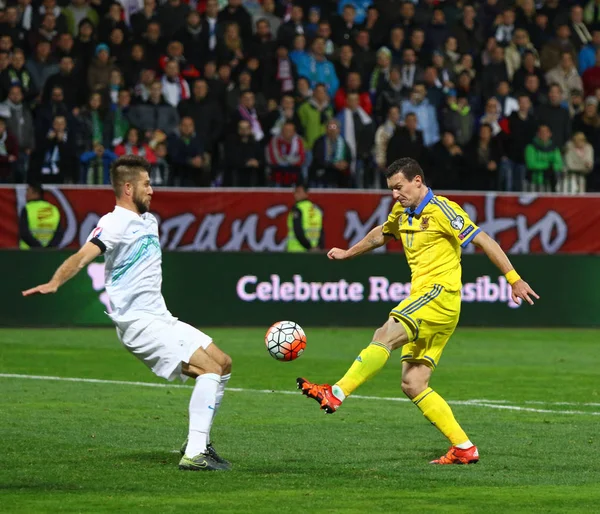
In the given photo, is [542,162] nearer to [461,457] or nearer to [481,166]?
[481,166]

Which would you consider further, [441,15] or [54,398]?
[441,15]

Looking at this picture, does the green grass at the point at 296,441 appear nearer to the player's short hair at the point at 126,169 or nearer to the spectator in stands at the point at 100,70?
the player's short hair at the point at 126,169

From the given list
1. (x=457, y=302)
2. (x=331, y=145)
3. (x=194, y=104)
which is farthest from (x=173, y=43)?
(x=457, y=302)

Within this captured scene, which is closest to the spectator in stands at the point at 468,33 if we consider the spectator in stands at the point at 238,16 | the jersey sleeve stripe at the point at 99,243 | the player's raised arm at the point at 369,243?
the spectator in stands at the point at 238,16

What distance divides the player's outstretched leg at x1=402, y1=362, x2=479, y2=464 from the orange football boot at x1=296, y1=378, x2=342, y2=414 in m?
0.80

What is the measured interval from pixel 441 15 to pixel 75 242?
9549 millimetres

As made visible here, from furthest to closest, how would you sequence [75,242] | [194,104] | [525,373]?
[194,104]
[75,242]
[525,373]

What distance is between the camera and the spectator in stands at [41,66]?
22188mm

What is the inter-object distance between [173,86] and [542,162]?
22.0 feet

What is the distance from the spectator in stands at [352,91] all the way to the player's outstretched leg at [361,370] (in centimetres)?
1465

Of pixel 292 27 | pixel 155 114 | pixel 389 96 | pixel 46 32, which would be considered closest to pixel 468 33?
pixel 389 96

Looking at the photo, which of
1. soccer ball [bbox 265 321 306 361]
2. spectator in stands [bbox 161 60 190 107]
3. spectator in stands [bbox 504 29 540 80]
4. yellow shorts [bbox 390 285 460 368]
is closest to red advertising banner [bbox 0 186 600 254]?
spectator in stands [bbox 161 60 190 107]

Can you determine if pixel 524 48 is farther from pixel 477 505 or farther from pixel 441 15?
pixel 477 505

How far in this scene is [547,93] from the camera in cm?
2555
